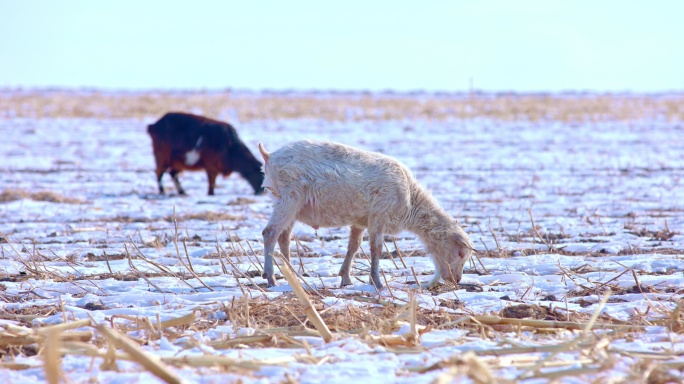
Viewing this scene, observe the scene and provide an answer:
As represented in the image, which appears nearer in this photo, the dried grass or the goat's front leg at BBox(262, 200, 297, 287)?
the goat's front leg at BBox(262, 200, 297, 287)

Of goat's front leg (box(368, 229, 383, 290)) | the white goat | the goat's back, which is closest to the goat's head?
the white goat

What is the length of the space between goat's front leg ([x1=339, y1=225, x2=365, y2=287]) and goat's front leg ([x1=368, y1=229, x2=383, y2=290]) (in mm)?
237

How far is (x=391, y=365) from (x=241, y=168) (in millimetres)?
12475

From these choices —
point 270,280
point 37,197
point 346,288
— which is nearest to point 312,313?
point 346,288

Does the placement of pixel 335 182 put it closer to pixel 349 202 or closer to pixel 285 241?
pixel 349 202

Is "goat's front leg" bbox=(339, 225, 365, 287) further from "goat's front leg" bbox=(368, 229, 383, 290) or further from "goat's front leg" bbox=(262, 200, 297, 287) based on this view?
"goat's front leg" bbox=(262, 200, 297, 287)

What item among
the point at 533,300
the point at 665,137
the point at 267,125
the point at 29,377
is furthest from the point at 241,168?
the point at 665,137

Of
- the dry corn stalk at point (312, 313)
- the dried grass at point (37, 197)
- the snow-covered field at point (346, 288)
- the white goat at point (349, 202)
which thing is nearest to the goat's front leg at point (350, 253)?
the white goat at point (349, 202)

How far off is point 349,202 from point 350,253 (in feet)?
1.81

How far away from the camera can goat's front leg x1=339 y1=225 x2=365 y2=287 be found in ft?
24.5

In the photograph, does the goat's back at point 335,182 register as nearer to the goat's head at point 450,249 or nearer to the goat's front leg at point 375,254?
the goat's front leg at point 375,254

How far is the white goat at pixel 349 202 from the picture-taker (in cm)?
743

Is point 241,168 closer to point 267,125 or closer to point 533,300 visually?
point 533,300

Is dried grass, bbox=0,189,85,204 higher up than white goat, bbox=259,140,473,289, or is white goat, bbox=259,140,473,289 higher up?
white goat, bbox=259,140,473,289
